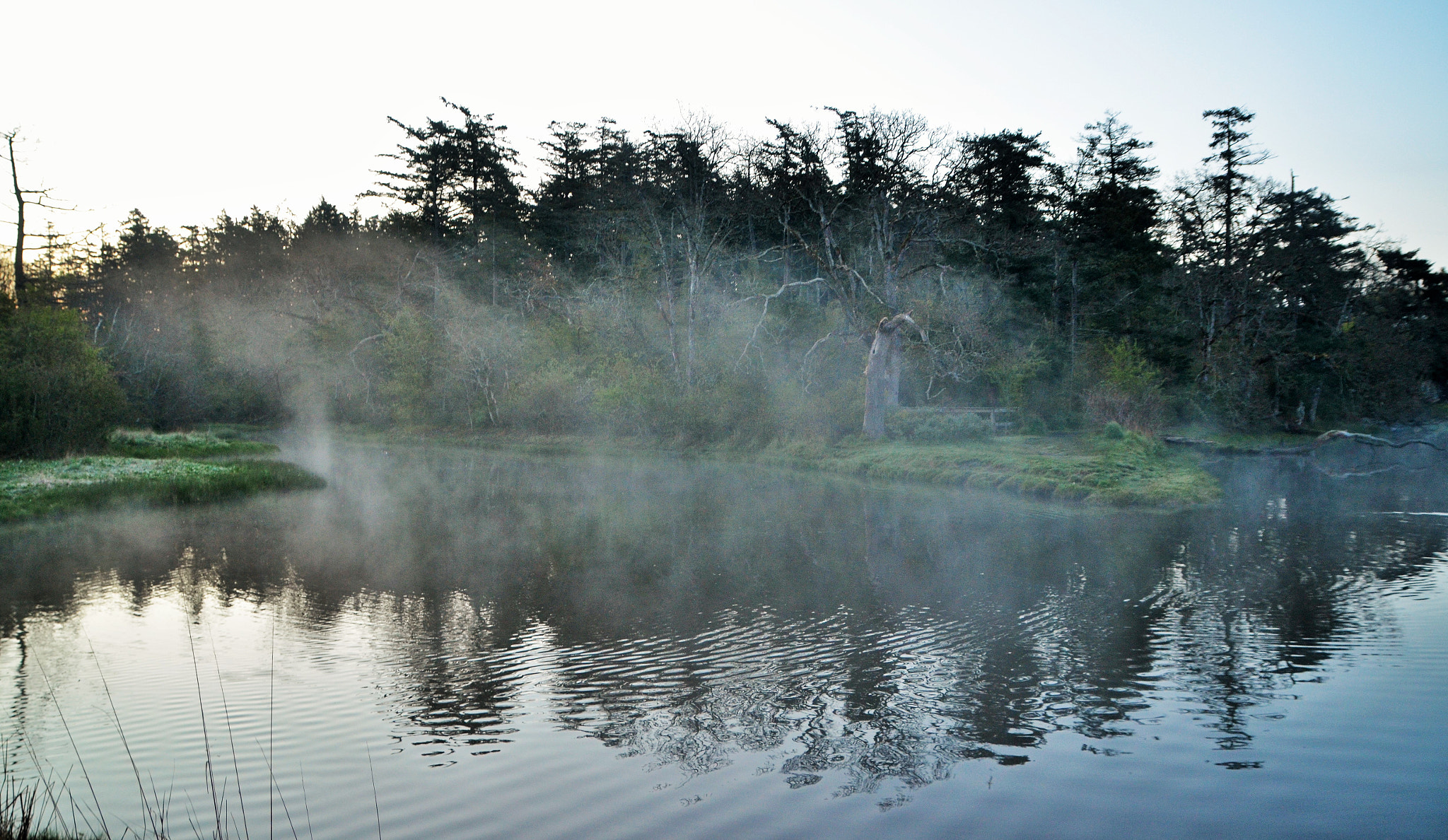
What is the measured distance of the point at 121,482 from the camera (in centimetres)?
2133

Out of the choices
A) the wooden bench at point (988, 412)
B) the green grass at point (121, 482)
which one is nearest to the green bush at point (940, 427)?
the wooden bench at point (988, 412)

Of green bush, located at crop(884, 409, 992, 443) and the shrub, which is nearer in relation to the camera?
green bush, located at crop(884, 409, 992, 443)

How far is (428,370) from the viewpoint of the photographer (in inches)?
1962

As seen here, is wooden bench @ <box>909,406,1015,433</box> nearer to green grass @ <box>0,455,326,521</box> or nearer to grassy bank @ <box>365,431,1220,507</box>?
grassy bank @ <box>365,431,1220,507</box>

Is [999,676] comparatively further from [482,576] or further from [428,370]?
[428,370]

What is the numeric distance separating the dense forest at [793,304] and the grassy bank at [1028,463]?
1.77 m

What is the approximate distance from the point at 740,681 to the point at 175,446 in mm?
31245

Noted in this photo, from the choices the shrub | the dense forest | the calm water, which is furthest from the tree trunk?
the shrub

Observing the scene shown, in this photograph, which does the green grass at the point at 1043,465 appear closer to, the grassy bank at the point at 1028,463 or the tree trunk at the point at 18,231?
the grassy bank at the point at 1028,463

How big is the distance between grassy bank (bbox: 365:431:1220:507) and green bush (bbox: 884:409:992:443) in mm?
568

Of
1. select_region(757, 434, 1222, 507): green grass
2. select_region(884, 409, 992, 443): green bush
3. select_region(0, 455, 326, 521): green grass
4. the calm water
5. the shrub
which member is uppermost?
the shrub

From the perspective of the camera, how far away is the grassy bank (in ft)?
68.1

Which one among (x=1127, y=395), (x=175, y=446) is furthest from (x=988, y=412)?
(x=175, y=446)

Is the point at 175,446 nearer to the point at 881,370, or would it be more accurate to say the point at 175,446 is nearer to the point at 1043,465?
the point at 881,370
